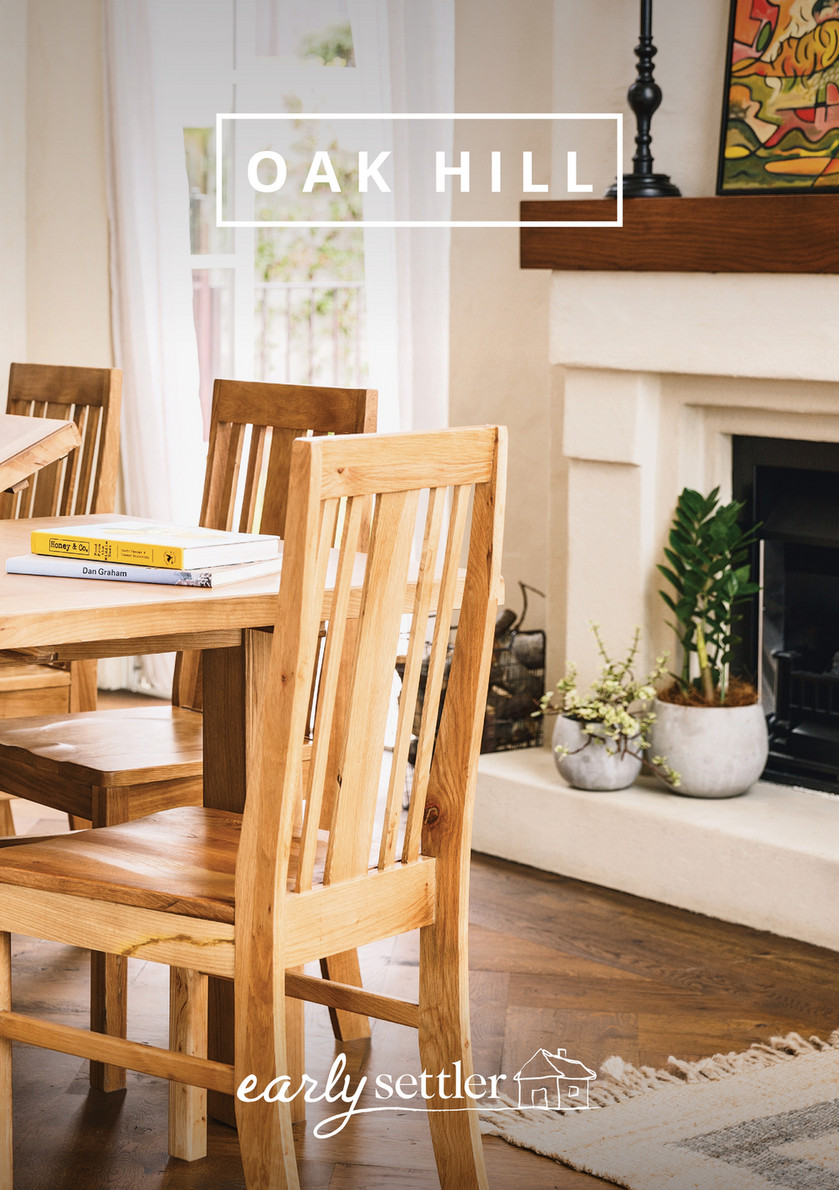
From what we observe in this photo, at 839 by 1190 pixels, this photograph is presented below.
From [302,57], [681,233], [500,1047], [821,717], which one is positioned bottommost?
[500,1047]

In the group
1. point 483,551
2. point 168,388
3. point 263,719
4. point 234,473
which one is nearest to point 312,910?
point 263,719

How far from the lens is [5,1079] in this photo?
1635 millimetres

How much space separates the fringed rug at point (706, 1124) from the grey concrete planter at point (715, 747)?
834 mm

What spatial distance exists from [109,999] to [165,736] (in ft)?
1.29

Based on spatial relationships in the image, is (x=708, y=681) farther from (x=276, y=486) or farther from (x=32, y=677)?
(x=32, y=677)

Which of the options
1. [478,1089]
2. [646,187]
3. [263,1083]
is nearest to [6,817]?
[478,1089]

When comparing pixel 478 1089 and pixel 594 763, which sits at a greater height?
pixel 594 763

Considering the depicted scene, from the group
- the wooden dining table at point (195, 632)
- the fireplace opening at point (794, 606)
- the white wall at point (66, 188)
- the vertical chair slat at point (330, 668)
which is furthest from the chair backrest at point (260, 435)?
the white wall at point (66, 188)

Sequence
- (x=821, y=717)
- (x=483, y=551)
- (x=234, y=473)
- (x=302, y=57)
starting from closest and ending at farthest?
(x=483, y=551) → (x=234, y=473) → (x=821, y=717) → (x=302, y=57)

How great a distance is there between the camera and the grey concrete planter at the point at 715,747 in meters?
3.02

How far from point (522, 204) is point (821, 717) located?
1.25m

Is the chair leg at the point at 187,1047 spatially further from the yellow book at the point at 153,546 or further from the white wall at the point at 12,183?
the white wall at the point at 12,183

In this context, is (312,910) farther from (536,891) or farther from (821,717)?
(821,717)

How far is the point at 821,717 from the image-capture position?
3.16m
